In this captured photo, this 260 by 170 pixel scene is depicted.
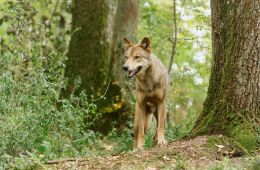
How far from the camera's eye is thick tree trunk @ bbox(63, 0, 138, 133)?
1412 centimetres

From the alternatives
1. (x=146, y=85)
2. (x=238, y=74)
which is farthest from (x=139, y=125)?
(x=238, y=74)

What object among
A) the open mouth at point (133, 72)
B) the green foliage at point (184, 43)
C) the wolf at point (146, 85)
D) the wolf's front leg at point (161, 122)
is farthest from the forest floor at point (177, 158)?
the green foliage at point (184, 43)

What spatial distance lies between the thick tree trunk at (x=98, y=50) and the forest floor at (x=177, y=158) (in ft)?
17.4

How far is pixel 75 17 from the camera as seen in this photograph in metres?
14.6

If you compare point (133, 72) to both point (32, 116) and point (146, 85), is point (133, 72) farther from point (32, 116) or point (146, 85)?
point (32, 116)

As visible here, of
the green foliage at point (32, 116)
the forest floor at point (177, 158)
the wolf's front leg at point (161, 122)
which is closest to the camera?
the forest floor at point (177, 158)

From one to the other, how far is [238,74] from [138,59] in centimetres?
242

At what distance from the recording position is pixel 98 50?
14.2 metres

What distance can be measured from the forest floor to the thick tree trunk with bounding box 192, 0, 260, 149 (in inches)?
11.0

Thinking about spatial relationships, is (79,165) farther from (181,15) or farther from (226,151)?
(181,15)

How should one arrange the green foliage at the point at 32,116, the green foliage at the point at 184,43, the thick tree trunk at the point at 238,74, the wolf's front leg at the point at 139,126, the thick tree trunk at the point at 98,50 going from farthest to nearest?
the green foliage at the point at 184,43 → the thick tree trunk at the point at 98,50 → the wolf's front leg at the point at 139,126 → the thick tree trunk at the point at 238,74 → the green foliage at the point at 32,116

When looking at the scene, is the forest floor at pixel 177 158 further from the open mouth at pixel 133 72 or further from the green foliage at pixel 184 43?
the green foliage at pixel 184 43

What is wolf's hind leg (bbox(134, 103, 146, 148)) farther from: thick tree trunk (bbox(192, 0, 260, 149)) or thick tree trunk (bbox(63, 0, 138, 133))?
thick tree trunk (bbox(63, 0, 138, 133))

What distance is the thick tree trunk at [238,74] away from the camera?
350 inches
